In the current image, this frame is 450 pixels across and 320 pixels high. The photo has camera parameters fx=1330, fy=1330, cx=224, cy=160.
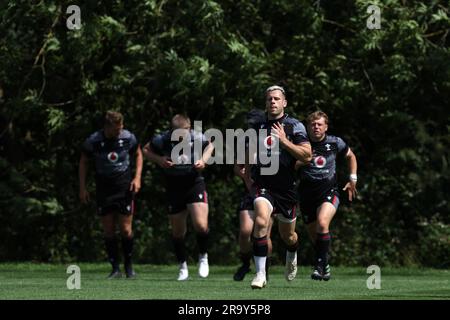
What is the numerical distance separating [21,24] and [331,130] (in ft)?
18.3

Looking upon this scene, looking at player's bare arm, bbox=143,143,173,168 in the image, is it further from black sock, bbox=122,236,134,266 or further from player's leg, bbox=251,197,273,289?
player's leg, bbox=251,197,273,289

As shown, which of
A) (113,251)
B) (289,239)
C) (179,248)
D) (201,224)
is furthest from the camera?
(179,248)

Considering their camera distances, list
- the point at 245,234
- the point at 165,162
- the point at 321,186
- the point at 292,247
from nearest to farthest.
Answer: the point at 292,247 < the point at 321,186 < the point at 245,234 < the point at 165,162

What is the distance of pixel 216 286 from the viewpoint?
50.4 ft

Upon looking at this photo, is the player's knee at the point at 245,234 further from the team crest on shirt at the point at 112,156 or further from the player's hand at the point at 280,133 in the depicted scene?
the player's hand at the point at 280,133

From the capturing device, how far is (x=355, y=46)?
21688 millimetres

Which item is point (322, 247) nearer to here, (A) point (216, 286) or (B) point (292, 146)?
(A) point (216, 286)

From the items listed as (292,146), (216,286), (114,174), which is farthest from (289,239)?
(114,174)

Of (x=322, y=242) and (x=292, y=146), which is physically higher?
(x=292, y=146)

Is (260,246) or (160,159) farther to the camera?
(160,159)

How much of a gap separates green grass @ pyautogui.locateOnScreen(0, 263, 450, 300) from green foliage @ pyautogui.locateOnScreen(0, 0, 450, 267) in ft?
7.60

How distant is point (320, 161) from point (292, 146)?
8.75 ft

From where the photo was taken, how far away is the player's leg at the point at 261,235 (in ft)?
46.3
